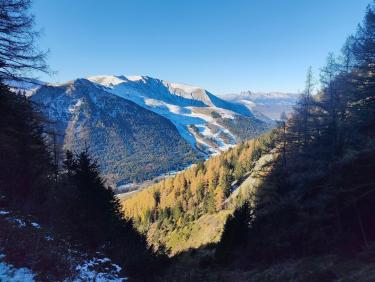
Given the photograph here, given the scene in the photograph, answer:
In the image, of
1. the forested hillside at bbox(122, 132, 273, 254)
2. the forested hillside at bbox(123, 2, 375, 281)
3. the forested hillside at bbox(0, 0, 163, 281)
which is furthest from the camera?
Result: the forested hillside at bbox(122, 132, 273, 254)

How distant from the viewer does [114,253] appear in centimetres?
1956

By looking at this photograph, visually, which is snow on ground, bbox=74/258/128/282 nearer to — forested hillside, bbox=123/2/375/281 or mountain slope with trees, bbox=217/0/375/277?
forested hillside, bbox=123/2/375/281

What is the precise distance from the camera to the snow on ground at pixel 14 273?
8.73 m

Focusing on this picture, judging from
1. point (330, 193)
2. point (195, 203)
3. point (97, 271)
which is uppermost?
point (330, 193)

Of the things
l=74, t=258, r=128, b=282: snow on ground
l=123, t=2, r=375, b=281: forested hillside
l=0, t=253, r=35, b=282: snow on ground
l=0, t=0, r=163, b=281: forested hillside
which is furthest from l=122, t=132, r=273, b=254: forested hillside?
l=0, t=253, r=35, b=282: snow on ground

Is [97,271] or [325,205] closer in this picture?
[97,271]

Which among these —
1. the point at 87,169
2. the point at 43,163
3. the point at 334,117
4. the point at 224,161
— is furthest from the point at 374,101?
the point at 224,161

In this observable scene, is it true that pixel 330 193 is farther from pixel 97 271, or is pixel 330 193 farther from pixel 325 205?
pixel 97 271

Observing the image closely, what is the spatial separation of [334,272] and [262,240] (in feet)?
38.3

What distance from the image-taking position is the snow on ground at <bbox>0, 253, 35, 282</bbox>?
8727 mm

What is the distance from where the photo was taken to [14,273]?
29.7ft

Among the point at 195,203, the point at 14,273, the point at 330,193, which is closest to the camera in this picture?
the point at 14,273

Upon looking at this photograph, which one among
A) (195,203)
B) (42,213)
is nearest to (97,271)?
(42,213)

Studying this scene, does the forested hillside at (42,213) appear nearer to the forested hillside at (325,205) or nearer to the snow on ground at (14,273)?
the snow on ground at (14,273)
